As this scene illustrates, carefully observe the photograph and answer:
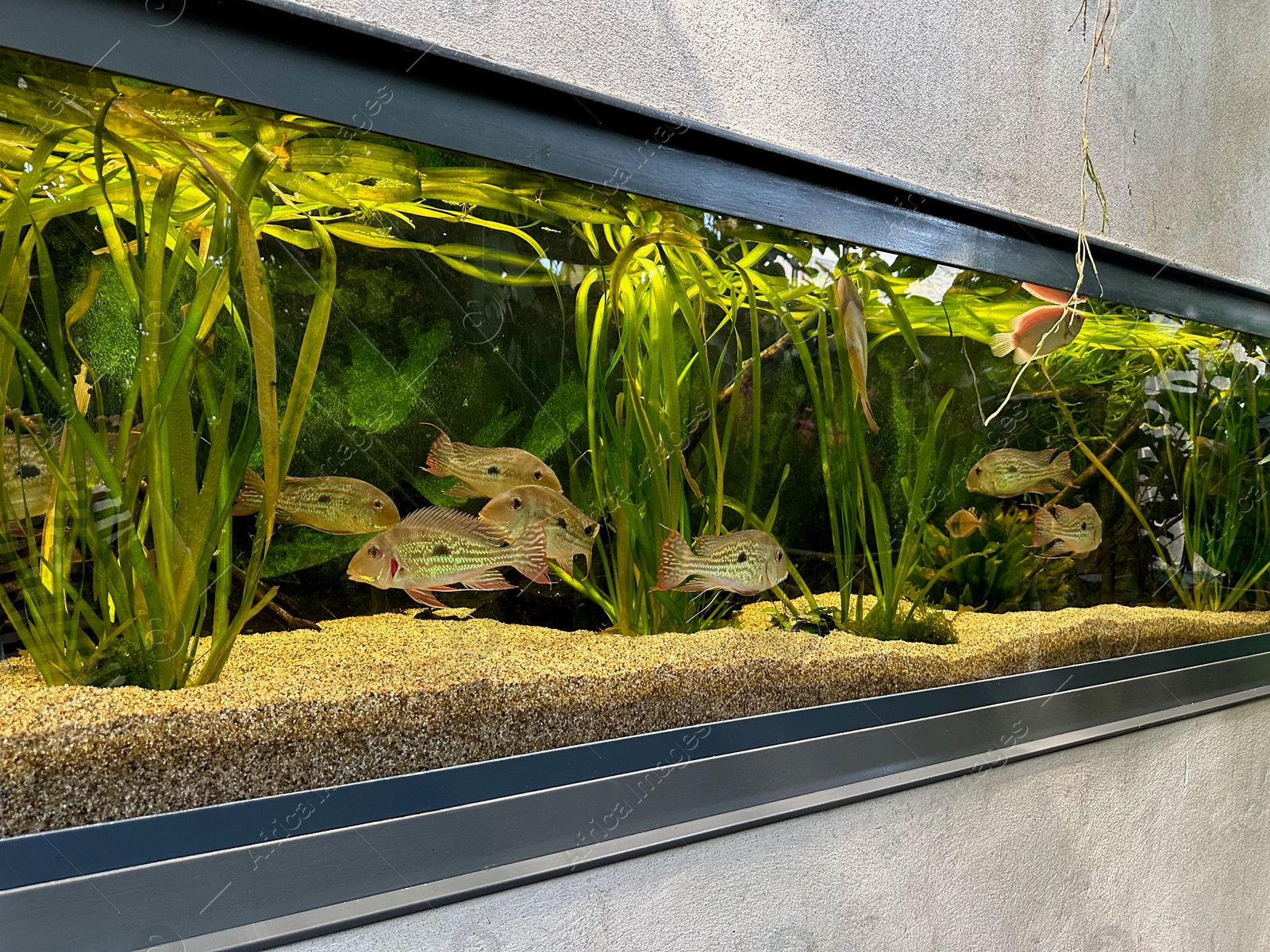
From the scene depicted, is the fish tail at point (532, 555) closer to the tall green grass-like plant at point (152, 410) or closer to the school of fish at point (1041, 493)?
the tall green grass-like plant at point (152, 410)

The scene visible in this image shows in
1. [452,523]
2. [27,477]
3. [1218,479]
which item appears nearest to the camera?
[27,477]

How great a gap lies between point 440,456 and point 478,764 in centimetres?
37

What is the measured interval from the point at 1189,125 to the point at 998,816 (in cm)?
173

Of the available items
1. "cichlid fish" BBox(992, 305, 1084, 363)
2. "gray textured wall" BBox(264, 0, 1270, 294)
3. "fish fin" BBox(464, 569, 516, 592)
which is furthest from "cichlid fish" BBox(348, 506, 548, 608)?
"cichlid fish" BBox(992, 305, 1084, 363)

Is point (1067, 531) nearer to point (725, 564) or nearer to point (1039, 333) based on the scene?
point (1039, 333)

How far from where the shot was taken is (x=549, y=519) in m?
1.17

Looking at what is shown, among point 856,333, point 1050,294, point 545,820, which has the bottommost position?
point 545,820

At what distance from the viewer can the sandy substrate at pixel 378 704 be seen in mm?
831

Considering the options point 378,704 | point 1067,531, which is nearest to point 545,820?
point 378,704

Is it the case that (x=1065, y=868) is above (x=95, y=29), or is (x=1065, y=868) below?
below

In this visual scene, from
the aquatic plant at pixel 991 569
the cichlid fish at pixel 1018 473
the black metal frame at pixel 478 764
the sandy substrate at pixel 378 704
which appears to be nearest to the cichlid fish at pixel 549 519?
the sandy substrate at pixel 378 704

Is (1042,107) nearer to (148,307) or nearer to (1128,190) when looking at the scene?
(1128,190)

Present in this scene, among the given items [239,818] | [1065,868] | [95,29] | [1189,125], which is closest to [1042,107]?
[1189,125]

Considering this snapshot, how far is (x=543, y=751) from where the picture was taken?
3.63 ft
